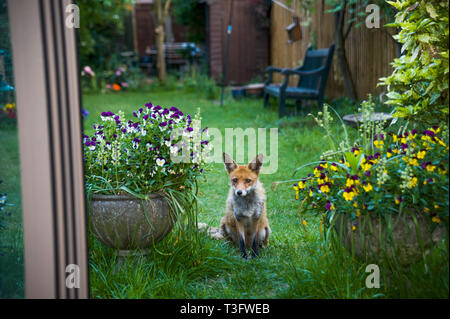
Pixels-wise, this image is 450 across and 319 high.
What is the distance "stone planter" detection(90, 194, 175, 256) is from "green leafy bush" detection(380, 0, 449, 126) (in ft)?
5.09

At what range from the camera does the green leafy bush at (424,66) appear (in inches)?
103

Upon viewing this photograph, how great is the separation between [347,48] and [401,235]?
21.6 feet

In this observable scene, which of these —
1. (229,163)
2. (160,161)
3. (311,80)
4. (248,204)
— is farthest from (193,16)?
(160,161)

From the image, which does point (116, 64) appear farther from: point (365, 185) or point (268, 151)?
point (365, 185)

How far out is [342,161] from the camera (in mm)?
2855

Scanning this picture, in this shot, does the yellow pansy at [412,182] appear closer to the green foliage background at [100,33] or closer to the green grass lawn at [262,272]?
the green grass lawn at [262,272]

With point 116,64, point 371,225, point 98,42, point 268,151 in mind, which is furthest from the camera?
point 98,42

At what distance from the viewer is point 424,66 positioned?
2.79 m

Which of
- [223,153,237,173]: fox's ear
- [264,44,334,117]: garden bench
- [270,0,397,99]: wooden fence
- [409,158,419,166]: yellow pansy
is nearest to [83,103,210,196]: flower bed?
[223,153,237,173]: fox's ear

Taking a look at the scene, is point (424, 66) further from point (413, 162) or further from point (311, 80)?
point (311, 80)

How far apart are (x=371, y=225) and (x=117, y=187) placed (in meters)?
1.46

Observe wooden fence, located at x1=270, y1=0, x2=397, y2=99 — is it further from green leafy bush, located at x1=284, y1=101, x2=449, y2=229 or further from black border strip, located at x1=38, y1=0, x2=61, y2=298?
black border strip, located at x1=38, y1=0, x2=61, y2=298

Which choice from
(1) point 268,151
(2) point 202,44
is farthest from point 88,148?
(2) point 202,44

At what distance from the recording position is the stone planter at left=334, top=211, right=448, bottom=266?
7.81 feet
